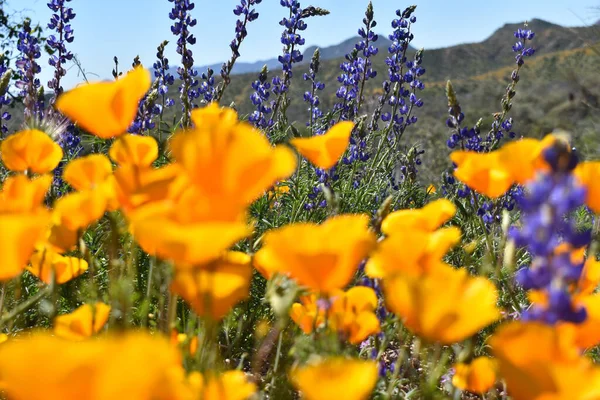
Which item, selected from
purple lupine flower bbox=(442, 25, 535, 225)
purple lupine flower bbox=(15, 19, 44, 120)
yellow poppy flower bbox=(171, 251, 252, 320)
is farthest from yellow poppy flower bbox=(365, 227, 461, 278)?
purple lupine flower bbox=(15, 19, 44, 120)

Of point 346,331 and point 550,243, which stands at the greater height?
point 550,243

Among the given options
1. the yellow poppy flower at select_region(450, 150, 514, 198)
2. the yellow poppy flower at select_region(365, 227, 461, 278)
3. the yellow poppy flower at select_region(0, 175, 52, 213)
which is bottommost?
the yellow poppy flower at select_region(365, 227, 461, 278)

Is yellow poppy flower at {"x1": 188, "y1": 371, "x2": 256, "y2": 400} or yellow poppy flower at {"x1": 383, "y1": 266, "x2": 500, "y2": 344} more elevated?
yellow poppy flower at {"x1": 383, "y1": 266, "x2": 500, "y2": 344}

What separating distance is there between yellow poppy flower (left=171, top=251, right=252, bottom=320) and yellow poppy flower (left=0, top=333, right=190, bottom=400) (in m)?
0.31

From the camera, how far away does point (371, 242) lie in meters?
0.87

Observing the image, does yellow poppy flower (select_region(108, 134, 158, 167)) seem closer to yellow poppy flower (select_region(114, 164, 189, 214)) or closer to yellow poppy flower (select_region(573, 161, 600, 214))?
yellow poppy flower (select_region(114, 164, 189, 214))

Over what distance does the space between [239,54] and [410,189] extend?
145 cm

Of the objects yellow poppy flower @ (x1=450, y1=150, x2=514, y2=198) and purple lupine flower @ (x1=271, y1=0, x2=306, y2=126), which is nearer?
yellow poppy flower @ (x1=450, y1=150, x2=514, y2=198)

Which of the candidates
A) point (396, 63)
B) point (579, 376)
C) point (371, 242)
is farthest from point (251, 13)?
point (579, 376)

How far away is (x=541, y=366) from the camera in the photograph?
0.67 meters

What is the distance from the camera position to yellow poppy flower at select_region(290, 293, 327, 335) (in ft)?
4.12

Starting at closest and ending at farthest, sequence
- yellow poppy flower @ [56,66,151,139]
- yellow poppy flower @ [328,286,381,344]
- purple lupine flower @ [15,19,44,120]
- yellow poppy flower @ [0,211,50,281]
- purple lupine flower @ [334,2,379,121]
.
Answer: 1. yellow poppy flower @ [0,211,50,281]
2. yellow poppy flower @ [56,66,151,139]
3. yellow poppy flower @ [328,286,381,344]
4. purple lupine flower @ [15,19,44,120]
5. purple lupine flower @ [334,2,379,121]

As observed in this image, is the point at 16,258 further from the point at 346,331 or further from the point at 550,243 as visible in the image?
the point at 550,243

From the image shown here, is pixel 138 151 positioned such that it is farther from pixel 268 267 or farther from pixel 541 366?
pixel 541 366
